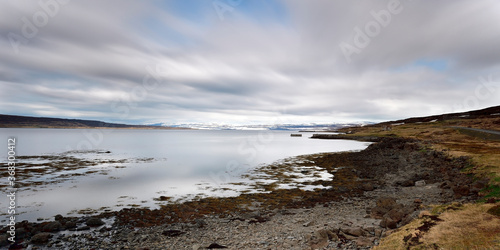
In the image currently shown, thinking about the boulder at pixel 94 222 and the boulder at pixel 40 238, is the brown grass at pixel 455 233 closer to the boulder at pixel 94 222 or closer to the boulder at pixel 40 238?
the boulder at pixel 94 222

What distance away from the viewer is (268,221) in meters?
17.0

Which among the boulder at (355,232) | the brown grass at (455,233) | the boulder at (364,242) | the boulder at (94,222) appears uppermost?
the brown grass at (455,233)

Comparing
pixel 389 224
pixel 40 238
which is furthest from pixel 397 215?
pixel 40 238

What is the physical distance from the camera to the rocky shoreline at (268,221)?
41.6 ft

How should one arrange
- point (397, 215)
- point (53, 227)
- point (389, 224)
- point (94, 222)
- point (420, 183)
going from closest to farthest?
point (389, 224), point (397, 215), point (53, 227), point (94, 222), point (420, 183)

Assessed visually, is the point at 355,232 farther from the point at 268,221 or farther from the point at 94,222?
the point at 94,222

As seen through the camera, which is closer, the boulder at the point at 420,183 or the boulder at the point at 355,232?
the boulder at the point at 355,232

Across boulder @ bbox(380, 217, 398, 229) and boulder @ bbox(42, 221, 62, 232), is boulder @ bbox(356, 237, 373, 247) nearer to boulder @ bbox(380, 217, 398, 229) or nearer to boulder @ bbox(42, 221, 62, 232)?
boulder @ bbox(380, 217, 398, 229)

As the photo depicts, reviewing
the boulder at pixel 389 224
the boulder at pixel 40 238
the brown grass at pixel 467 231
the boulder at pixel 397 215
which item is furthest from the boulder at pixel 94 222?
the brown grass at pixel 467 231

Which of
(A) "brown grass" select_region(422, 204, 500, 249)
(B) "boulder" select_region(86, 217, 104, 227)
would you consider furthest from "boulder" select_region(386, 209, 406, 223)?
(B) "boulder" select_region(86, 217, 104, 227)

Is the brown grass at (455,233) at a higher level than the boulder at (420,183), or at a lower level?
higher

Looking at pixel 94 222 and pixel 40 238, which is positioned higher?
pixel 40 238

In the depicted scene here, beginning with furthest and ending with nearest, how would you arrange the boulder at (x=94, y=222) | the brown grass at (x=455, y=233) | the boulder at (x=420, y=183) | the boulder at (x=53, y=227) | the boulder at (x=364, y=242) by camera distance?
the boulder at (x=420, y=183) → the boulder at (x=94, y=222) → the boulder at (x=53, y=227) → the boulder at (x=364, y=242) → the brown grass at (x=455, y=233)

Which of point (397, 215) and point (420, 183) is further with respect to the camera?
point (420, 183)
